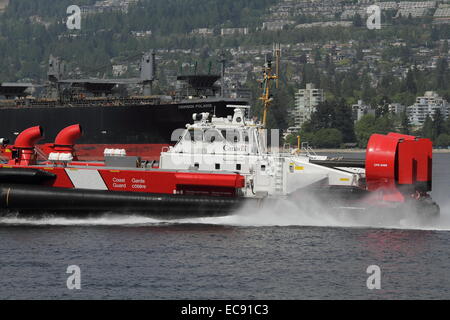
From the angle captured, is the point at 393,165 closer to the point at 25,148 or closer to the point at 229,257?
the point at 229,257

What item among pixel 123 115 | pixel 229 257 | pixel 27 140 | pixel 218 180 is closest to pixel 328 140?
pixel 123 115

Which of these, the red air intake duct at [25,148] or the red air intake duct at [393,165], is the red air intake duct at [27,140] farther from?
the red air intake duct at [393,165]

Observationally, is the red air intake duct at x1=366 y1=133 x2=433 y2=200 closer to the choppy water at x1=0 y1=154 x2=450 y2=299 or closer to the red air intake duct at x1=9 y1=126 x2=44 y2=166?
the choppy water at x1=0 y1=154 x2=450 y2=299

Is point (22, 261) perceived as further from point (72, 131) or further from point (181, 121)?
point (181, 121)

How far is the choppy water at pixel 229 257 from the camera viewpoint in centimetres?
2811

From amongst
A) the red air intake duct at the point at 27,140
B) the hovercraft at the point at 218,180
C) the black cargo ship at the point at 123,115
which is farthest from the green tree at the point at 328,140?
the red air intake duct at the point at 27,140

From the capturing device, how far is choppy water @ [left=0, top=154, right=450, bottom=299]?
28.1 metres

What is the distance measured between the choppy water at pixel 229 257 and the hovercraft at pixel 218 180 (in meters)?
0.66

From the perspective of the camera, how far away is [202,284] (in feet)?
93.8

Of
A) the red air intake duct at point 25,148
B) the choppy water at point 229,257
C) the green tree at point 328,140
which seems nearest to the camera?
the choppy water at point 229,257

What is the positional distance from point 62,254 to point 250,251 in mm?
6515

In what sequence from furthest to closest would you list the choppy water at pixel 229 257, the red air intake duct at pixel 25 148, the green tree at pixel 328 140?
the green tree at pixel 328 140
the red air intake duct at pixel 25 148
the choppy water at pixel 229 257

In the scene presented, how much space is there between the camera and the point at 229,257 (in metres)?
32.0

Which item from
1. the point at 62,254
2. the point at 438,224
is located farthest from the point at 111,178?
the point at 438,224
